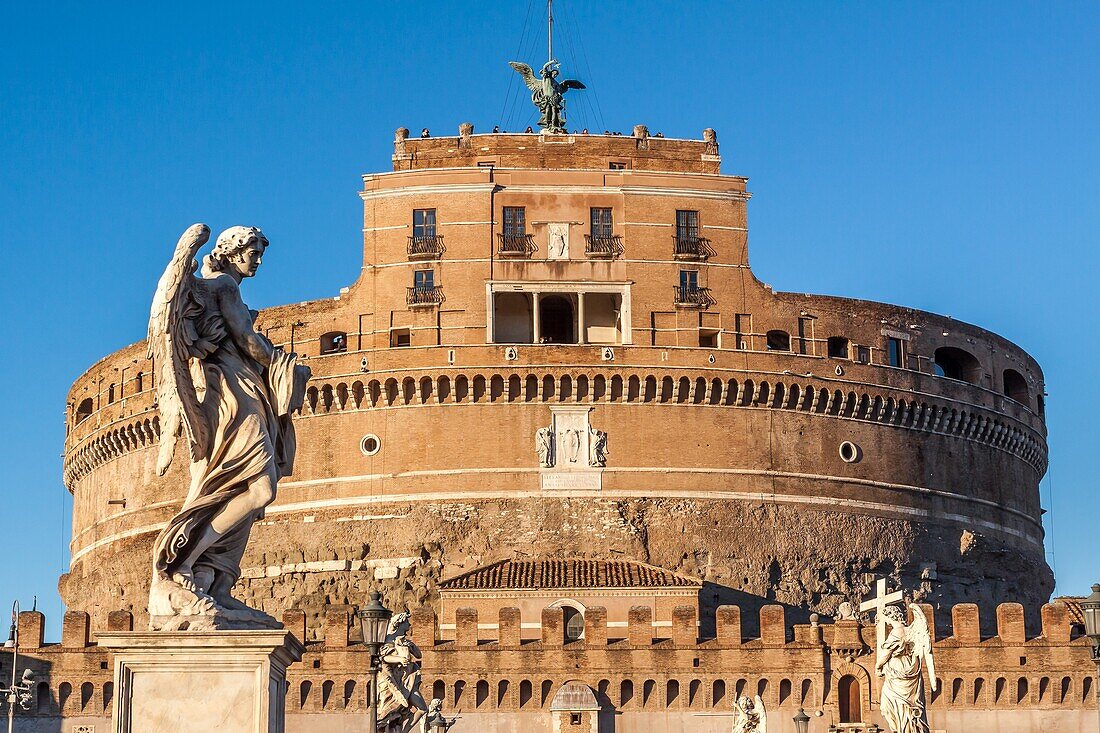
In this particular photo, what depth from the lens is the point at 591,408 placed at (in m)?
54.1

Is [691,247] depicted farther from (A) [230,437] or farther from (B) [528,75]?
(A) [230,437]

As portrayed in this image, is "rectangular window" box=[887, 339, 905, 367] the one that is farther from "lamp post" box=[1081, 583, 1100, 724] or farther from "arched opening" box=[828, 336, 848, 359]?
"lamp post" box=[1081, 583, 1100, 724]

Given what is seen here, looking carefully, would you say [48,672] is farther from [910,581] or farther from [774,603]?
[910,581]

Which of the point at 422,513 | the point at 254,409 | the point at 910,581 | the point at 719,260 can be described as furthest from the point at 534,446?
the point at 254,409

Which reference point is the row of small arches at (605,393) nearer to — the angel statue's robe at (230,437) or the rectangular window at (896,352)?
the rectangular window at (896,352)

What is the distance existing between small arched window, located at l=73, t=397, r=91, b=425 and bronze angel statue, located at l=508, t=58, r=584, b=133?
665 inches

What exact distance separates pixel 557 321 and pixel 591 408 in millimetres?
4801

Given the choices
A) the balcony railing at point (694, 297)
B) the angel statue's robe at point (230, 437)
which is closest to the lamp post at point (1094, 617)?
the angel statue's robe at point (230, 437)

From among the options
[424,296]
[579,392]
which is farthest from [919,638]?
[424,296]

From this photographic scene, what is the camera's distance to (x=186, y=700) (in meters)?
8.13

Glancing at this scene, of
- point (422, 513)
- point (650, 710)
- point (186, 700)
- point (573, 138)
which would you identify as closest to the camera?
point (186, 700)

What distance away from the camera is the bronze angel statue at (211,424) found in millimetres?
8352

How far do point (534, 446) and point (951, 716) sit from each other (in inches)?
528

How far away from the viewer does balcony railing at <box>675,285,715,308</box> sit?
54938 mm
